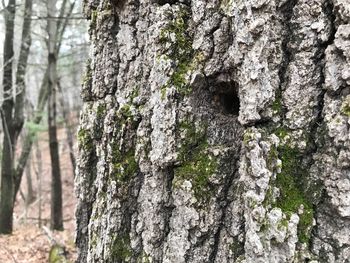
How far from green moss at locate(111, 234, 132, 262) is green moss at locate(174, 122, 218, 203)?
2.63 feet

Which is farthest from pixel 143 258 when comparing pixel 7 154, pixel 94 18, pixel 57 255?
pixel 7 154

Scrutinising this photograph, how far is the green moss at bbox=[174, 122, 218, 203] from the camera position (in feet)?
10.5

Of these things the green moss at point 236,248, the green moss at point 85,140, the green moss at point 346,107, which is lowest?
the green moss at point 236,248

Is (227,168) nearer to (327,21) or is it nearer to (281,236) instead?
(281,236)

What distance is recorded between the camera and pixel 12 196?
1078cm

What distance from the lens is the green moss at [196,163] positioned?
3211mm

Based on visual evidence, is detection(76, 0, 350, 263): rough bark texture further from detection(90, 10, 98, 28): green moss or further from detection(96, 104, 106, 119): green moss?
detection(90, 10, 98, 28): green moss

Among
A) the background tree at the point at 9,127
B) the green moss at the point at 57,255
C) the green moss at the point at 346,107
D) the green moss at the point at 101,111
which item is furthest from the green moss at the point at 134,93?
the background tree at the point at 9,127

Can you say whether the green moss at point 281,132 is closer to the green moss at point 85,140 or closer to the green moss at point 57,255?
the green moss at point 85,140

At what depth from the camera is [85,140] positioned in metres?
4.29

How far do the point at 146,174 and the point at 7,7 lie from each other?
7.23 meters

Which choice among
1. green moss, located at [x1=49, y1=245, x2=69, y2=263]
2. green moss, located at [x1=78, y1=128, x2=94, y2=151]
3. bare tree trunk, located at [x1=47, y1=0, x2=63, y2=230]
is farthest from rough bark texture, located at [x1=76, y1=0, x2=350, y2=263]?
bare tree trunk, located at [x1=47, y1=0, x2=63, y2=230]

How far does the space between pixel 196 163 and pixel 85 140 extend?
58.2 inches

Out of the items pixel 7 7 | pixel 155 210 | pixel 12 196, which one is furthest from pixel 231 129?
pixel 12 196
